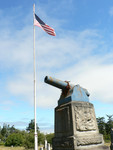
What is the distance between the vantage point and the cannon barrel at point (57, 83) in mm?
7073

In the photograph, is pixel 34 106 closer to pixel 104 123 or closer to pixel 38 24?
pixel 38 24

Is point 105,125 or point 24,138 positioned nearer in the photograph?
point 24,138

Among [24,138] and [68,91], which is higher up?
[68,91]

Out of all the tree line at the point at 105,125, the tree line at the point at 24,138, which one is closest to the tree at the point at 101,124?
the tree line at the point at 105,125

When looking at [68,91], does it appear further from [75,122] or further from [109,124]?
[109,124]

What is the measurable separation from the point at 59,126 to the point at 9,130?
76.3 m

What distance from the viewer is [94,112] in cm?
730

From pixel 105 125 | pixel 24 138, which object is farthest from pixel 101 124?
pixel 24 138

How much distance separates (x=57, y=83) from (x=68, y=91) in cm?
70

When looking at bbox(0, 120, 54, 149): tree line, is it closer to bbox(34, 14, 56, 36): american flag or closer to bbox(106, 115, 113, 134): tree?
bbox(106, 115, 113, 134): tree

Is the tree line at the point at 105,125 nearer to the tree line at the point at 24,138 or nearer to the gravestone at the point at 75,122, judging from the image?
the tree line at the point at 24,138

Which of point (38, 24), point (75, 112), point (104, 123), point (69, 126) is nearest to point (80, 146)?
point (69, 126)

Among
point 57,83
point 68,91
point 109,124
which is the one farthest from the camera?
point 109,124

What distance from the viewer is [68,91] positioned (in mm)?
7508
